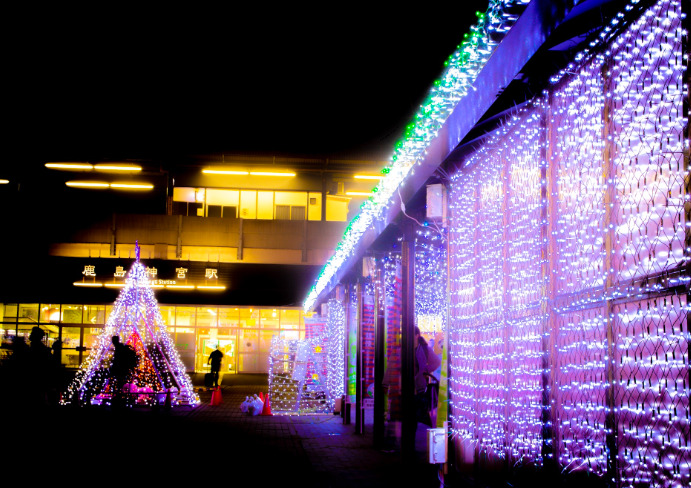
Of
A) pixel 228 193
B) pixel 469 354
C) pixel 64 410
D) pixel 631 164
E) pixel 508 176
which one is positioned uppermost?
pixel 228 193

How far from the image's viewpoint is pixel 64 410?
15844 mm

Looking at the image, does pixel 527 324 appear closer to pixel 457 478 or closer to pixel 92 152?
pixel 457 478

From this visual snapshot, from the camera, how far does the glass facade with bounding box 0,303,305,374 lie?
1153 inches

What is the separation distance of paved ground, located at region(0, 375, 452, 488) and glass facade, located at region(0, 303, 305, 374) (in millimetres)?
14181

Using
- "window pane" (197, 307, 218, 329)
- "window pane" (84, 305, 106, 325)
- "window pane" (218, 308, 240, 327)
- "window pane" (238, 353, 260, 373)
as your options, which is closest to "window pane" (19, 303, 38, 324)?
"window pane" (84, 305, 106, 325)

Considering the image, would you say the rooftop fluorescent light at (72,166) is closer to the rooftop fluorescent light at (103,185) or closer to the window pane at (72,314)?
the rooftop fluorescent light at (103,185)

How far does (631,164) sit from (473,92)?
5.34ft

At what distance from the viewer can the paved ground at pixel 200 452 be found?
770 cm

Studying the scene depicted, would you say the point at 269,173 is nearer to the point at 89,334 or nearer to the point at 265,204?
the point at 265,204

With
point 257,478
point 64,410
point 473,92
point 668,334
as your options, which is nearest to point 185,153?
point 64,410

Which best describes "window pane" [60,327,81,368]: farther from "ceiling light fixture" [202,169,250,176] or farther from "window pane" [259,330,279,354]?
"ceiling light fixture" [202,169,250,176]

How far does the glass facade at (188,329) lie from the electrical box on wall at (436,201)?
928 inches

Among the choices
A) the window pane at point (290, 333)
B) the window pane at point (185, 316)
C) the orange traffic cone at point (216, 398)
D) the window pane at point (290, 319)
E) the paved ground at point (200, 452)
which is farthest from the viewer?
the window pane at point (290, 319)

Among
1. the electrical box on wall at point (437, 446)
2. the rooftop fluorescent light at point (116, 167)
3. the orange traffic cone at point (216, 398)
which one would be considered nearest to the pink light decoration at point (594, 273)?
the electrical box on wall at point (437, 446)
